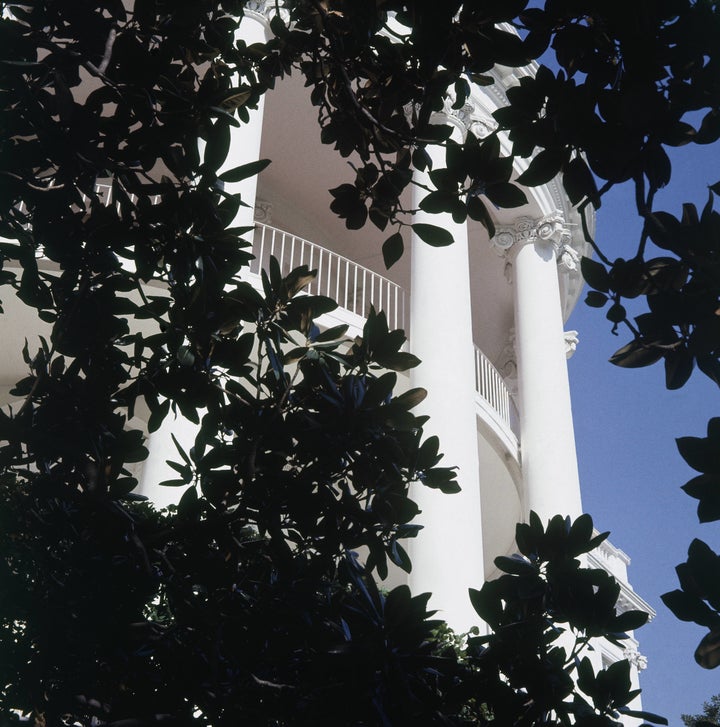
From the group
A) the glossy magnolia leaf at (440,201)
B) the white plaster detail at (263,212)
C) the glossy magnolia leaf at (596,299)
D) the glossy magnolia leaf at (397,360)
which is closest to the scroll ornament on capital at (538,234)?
the white plaster detail at (263,212)

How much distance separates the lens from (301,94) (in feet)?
40.6

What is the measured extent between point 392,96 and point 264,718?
5.08ft

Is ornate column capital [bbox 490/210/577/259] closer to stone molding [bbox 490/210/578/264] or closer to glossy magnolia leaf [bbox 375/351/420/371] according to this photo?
stone molding [bbox 490/210/578/264]

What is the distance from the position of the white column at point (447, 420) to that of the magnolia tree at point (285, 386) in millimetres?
4482

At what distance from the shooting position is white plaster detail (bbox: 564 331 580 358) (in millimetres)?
14844

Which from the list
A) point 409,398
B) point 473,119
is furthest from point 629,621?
point 473,119

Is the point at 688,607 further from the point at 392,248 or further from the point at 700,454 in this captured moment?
the point at 392,248

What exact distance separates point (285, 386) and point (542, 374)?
391 inches

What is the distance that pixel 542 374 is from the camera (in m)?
11.8

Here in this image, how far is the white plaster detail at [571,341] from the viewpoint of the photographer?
584 inches

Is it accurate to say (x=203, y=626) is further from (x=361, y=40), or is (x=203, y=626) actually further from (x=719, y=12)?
(x=719, y=12)

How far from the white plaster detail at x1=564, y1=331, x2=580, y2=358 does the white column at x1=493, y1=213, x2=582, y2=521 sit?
7.86 ft

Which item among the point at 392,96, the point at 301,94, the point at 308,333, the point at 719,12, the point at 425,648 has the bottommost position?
the point at 425,648

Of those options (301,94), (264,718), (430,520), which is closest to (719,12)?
(264,718)
